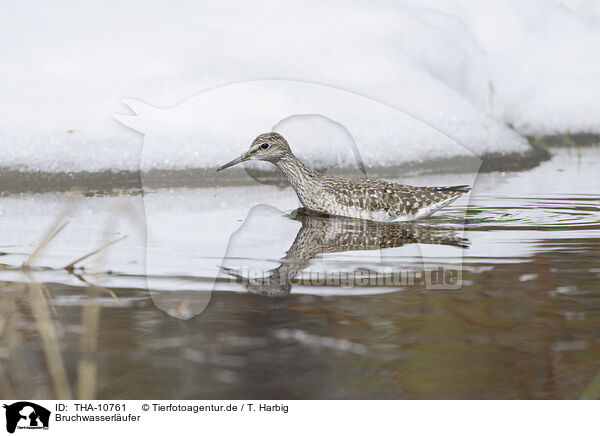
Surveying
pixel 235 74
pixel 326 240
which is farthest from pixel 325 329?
pixel 235 74

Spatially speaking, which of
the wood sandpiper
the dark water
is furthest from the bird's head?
the dark water

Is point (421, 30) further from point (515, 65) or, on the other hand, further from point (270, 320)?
point (270, 320)

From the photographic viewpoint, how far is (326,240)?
18.3 feet

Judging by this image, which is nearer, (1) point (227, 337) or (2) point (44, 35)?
(1) point (227, 337)

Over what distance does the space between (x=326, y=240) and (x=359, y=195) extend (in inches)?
48.2

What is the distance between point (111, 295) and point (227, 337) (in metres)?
0.88

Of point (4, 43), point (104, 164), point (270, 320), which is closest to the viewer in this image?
point (270, 320)

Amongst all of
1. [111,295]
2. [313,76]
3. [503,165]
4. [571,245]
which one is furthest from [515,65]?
[111,295]

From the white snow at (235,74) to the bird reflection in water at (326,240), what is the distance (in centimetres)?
281

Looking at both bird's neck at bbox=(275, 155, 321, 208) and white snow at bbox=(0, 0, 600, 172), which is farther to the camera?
white snow at bbox=(0, 0, 600, 172)

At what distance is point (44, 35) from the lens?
396 inches

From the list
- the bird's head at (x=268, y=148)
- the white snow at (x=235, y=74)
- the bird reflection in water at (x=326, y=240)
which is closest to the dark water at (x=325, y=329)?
the bird reflection in water at (x=326, y=240)

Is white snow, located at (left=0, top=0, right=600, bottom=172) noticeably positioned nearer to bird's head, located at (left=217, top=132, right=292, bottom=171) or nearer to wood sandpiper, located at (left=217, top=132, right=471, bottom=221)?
bird's head, located at (left=217, top=132, right=292, bottom=171)

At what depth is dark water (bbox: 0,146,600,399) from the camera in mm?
2748
